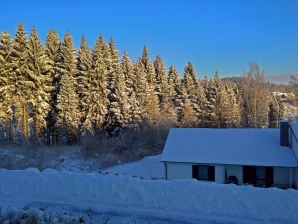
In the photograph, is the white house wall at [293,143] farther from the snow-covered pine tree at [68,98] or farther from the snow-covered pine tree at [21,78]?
the snow-covered pine tree at [21,78]

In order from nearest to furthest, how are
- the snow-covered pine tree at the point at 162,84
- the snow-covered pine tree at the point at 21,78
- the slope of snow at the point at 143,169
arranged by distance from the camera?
the slope of snow at the point at 143,169, the snow-covered pine tree at the point at 21,78, the snow-covered pine tree at the point at 162,84

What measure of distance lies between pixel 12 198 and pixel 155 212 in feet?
15.8

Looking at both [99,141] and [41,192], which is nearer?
[41,192]

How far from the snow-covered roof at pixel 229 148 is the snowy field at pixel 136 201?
353 inches

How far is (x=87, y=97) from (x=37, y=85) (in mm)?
6629

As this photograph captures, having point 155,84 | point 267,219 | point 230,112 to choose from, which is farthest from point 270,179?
point 155,84

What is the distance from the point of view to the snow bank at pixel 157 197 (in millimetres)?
7918

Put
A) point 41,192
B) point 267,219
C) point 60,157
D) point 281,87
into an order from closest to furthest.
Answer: point 267,219, point 41,192, point 60,157, point 281,87

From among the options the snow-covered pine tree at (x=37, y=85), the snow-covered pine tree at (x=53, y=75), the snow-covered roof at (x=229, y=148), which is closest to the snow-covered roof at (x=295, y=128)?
the snow-covered roof at (x=229, y=148)

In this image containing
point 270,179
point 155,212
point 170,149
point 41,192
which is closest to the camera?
point 155,212

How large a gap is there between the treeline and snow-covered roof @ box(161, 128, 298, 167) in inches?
683

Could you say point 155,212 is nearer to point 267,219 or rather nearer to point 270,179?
point 267,219

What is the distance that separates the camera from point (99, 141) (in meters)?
33.5

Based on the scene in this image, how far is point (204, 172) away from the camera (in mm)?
18797
